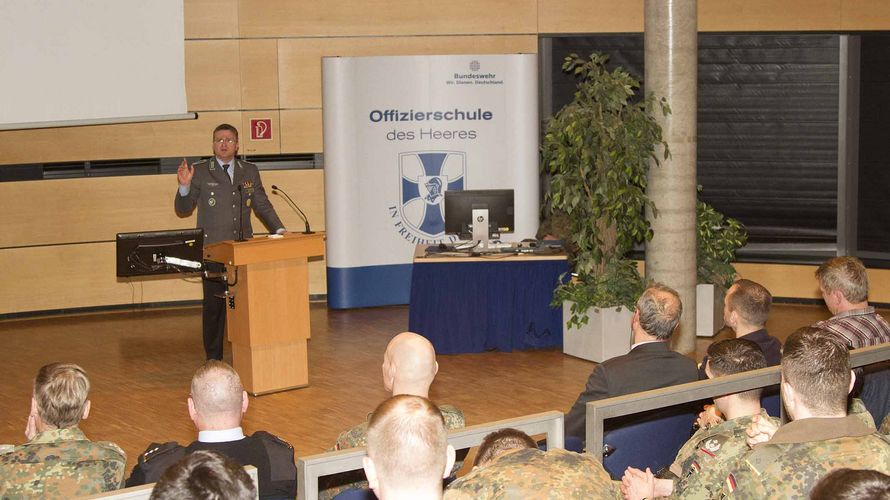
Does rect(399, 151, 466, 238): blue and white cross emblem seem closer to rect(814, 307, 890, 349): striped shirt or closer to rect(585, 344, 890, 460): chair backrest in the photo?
rect(814, 307, 890, 349): striped shirt

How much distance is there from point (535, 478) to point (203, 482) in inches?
30.2

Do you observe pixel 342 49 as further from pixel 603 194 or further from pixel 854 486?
pixel 854 486

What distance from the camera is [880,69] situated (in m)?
9.74

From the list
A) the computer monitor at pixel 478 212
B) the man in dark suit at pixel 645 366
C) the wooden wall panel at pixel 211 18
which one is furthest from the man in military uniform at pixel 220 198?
the man in dark suit at pixel 645 366

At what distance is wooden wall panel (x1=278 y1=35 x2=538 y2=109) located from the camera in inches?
398

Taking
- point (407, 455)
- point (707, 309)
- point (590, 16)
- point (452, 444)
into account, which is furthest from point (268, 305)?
point (590, 16)

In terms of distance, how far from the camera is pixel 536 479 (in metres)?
2.41

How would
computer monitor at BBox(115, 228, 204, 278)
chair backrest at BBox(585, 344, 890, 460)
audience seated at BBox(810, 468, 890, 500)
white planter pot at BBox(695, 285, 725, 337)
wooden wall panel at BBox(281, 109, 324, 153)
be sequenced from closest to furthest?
audience seated at BBox(810, 468, 890, 500) → chair backrest at BBox(585, 344, 890, 460) → computer monitor at BBox(115, 228, 204, 278) → white planter pot at BBox(695, 285, 725, 337) → wooden wall panel at BBox(281, 109, 324, 153)

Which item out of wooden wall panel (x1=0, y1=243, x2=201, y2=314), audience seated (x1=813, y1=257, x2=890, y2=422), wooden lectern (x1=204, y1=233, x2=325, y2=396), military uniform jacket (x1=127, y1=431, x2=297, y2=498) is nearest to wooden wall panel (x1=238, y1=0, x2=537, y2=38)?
wooden wall panel (x1=0, y1=243, x2=201, y2=314)

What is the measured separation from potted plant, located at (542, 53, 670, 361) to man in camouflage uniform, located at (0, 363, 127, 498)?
16.3 feet

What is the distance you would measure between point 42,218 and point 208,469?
852 centimetres

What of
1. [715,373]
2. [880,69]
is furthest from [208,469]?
[880,69]

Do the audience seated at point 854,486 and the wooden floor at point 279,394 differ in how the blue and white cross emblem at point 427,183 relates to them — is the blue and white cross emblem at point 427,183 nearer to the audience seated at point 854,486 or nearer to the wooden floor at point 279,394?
the wooden floor at point 279,394

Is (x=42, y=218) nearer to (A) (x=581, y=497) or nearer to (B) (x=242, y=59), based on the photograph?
(B) (x=242, y=59)
